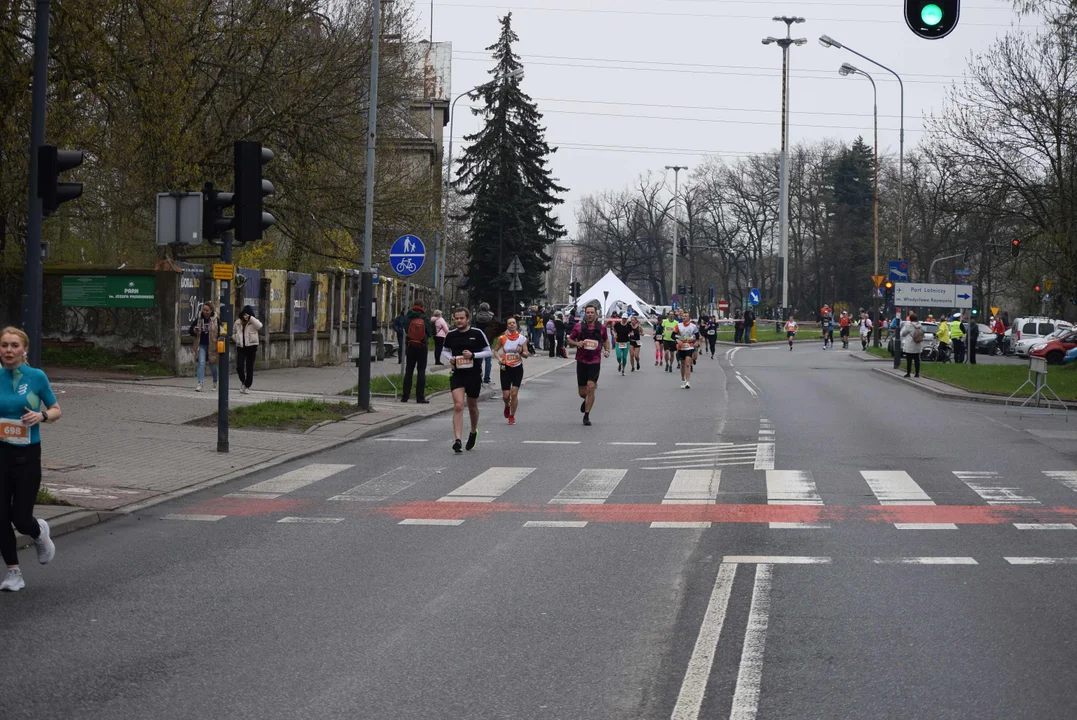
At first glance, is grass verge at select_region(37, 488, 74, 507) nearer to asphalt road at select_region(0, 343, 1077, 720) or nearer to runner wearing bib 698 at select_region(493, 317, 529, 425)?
asphalt road at select_region(0, 343, 1077, 720)

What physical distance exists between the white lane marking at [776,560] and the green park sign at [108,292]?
19.9 m

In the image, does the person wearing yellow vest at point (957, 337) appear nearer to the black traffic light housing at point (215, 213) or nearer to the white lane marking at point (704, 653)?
the black traffic light housing at point (215, 213)

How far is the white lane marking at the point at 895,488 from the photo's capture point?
12.0 meters

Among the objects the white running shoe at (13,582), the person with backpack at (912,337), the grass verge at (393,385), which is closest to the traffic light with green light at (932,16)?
the white running shoe at (13,582)

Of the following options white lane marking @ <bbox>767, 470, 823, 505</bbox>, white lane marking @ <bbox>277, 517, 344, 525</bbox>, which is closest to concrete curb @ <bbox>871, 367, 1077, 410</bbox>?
white lane marking @ <bbox>767, 470, 823, 505</bbox>

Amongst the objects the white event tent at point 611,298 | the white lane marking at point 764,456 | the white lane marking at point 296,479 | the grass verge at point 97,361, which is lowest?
the white lane marking at point 296,479

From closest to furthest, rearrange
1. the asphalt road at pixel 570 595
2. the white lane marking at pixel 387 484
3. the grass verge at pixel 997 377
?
the asphalt road at pixel 570 595, the white lane marking at pixel 387 484, the grass verge at pixel 997 377

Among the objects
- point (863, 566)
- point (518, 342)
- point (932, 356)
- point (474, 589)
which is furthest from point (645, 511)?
point (932, 356)

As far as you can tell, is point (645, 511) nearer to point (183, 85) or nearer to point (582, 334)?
point (582, 334)

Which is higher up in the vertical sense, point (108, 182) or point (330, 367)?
point (108, 182)

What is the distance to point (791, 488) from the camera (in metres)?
12.8

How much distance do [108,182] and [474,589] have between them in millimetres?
24540

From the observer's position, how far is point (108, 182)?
29969 millimetres

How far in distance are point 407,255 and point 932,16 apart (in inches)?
543
